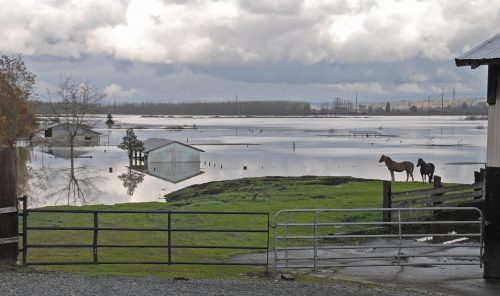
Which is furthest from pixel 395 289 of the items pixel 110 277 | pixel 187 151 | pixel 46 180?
pixel 187 151

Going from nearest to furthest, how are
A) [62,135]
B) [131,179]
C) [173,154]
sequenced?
[131,179] → [173,154] → [62,135]

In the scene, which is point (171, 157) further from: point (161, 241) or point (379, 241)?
point (379, 241)

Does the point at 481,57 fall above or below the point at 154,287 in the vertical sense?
above

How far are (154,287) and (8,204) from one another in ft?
12.6

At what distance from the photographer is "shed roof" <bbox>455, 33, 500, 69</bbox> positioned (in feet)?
39.4

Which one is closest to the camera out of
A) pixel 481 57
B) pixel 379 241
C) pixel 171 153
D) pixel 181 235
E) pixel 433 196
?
pixel 481 57

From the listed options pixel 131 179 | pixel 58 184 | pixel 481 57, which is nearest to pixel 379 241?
pixel 481 57


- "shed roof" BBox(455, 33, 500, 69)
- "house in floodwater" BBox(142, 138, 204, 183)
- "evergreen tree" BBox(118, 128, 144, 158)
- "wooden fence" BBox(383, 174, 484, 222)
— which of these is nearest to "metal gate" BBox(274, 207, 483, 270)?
"wooden fence" BBox(383, 174, 484, 222)

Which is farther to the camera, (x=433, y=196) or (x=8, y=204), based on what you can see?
(x=433, y=196)

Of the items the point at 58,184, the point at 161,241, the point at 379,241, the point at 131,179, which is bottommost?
the point at 58,184

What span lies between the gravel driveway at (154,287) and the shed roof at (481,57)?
4.54 m

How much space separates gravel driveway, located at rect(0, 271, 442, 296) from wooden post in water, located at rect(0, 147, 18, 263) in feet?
2.42

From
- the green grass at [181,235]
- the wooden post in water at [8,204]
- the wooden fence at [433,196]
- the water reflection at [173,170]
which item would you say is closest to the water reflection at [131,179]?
the water reflection at [173,170]

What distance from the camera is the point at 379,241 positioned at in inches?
717
